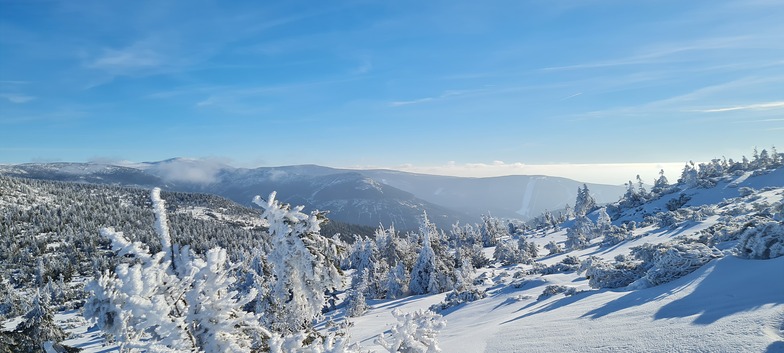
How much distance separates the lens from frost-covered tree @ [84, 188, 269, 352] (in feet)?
15.1

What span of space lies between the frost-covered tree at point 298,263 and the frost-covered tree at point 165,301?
4.00 m

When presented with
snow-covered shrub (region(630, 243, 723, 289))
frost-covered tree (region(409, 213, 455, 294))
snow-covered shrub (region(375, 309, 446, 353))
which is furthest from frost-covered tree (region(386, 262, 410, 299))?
snow-covered shrub (region(375, 309, 446, 353))

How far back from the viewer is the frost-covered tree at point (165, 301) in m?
4.60

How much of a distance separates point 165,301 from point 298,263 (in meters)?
5.70

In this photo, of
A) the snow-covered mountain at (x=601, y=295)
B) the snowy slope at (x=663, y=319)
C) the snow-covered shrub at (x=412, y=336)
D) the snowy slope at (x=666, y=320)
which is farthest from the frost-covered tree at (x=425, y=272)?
the snow-covered shrub at (x=412, y=336)

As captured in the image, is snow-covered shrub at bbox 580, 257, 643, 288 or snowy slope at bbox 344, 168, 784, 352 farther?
snow-covered shrub at bbox 580, 257, 643, 288

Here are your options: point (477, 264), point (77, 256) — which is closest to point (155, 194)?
point (477, 264)

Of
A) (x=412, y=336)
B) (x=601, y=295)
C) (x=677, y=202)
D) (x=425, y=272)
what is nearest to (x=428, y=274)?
(x=425, y=272)

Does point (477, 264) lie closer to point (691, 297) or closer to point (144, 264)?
point (691, 297)

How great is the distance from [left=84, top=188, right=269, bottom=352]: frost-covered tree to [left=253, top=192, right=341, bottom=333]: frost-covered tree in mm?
4004

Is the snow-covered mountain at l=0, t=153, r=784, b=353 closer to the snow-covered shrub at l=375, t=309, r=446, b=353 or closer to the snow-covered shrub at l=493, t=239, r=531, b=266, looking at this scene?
the snow-covered shrub at l=375, t=309, r=446, b=353

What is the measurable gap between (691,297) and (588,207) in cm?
10372

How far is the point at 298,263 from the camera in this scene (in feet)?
34.6

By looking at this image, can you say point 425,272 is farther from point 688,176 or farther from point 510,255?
point 688,176
